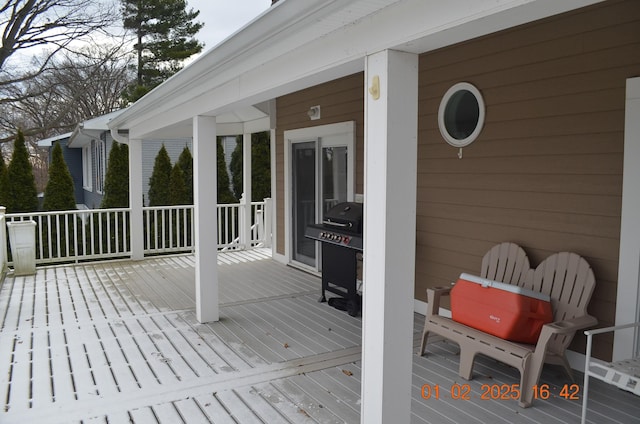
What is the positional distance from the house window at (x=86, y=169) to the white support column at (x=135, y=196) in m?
10.3

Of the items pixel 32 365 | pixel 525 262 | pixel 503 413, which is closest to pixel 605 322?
pixel 525 262

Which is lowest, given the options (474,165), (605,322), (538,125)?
(605,322)

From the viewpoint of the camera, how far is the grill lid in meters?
4.61

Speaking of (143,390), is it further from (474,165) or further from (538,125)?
(538,125)

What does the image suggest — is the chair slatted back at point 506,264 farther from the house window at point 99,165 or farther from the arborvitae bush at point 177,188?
the house window at point 99,165

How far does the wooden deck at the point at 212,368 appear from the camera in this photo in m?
2.97

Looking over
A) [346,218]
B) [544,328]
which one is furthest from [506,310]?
[346,218]

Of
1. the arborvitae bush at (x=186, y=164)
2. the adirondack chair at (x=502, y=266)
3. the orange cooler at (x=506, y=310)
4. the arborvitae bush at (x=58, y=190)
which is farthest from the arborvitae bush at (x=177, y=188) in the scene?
the orange cooler at (x=506, y=310)

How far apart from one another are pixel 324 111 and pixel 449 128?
7.23 feet

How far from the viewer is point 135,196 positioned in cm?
805

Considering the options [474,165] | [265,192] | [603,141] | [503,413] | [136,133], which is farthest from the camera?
[265,192]

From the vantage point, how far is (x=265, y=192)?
1302 cm

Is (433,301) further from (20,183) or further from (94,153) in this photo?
(94,153)

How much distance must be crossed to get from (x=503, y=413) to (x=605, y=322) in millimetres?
1015
